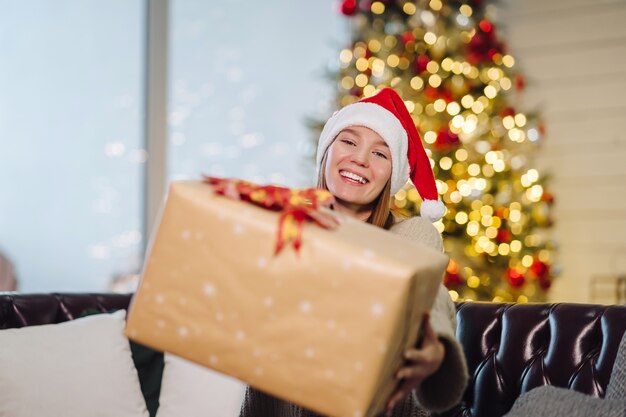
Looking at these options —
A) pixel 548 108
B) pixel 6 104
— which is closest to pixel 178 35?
pixel 6 104

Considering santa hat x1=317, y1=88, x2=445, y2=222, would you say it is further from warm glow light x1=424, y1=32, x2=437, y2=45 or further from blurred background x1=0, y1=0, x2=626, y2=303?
warm glow light x1=424, y1=32, x2=437, y2=45

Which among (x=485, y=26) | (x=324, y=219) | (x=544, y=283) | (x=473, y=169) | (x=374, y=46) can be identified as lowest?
(x=544, y=283)

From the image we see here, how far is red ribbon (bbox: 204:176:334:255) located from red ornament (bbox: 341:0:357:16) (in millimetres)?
3454

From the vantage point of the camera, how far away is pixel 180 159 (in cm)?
429

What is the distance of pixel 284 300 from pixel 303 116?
11.6 ft

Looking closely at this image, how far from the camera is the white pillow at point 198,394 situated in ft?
7.45

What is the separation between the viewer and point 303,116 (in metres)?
4.63

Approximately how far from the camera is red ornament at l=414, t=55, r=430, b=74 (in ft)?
14.4

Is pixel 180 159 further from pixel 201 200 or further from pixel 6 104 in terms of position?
pixel 201 200

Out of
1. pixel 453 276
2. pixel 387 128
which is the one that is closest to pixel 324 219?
pixel 387 128

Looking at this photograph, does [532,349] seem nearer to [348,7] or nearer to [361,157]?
[361,157]

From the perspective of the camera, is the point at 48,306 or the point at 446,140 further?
the point at 446,140

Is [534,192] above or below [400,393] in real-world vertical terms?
below

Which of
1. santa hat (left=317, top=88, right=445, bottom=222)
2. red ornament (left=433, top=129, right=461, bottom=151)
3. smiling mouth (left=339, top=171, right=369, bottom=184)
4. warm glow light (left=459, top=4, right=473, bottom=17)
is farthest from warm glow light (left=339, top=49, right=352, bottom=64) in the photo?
smiling mouth (left=339, top=171, right=369, bottom=184)
